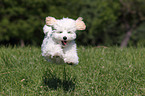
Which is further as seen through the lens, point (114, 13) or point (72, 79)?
point (114, 13)

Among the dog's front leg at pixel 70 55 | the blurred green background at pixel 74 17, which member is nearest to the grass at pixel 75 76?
the dog's front leg at pixel 70 55

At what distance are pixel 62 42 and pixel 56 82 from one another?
1.83m

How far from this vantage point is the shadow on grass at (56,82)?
203 inches

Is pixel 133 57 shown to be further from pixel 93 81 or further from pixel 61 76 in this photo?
pixel 61 76

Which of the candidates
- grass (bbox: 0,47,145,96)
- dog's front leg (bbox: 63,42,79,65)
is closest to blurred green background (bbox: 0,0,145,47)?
grass (bbox: 0,47,145,96)

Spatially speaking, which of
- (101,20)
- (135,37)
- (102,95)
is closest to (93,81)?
(102,95)

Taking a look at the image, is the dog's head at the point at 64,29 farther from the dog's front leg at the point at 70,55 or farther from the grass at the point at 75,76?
the grass at the point at 75,76

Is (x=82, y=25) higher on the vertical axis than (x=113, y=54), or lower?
higher

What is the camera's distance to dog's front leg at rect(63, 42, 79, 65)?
3598 millimetres

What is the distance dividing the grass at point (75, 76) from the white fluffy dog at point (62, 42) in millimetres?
1192

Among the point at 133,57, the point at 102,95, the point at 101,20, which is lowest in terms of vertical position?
the point at 102,95

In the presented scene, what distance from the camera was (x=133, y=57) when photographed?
6484 mm

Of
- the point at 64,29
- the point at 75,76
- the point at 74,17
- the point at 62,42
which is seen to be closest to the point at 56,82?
the point at 75,76

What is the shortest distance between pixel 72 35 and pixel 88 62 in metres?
2.64
